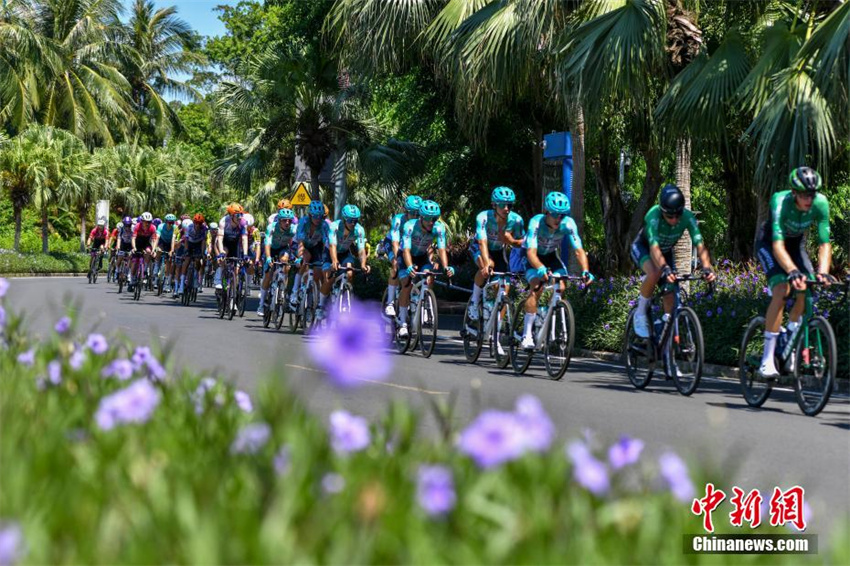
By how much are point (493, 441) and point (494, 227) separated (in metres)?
11.7

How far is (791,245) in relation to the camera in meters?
10.7

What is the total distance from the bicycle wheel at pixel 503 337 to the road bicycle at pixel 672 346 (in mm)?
1931

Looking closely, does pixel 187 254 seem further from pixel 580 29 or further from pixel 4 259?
pixel 4 259

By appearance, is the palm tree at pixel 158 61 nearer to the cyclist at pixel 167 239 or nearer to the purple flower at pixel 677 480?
the cyclist at pixel 167 239

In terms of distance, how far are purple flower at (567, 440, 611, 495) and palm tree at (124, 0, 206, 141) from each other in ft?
231

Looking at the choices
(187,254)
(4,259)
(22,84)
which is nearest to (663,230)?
(187,254)

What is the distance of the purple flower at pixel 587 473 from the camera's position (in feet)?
10.8

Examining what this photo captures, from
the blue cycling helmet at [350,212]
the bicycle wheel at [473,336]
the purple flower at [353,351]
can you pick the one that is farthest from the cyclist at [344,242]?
the purple flower at [353,351]

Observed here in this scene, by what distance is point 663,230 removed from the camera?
11.8 meters

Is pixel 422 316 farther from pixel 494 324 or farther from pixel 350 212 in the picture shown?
pixel 350 212

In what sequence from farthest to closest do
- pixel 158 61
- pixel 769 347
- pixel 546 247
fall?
pixel 158 61 < pixel 546 247 < pixel 769 347

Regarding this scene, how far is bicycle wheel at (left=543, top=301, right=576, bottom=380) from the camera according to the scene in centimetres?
1287

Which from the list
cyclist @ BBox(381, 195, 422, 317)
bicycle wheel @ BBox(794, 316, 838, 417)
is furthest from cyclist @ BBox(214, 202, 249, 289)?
bicycle wheel @ BBox(794, 316, 838, 417)

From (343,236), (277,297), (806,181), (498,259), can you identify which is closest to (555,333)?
(498,259)
